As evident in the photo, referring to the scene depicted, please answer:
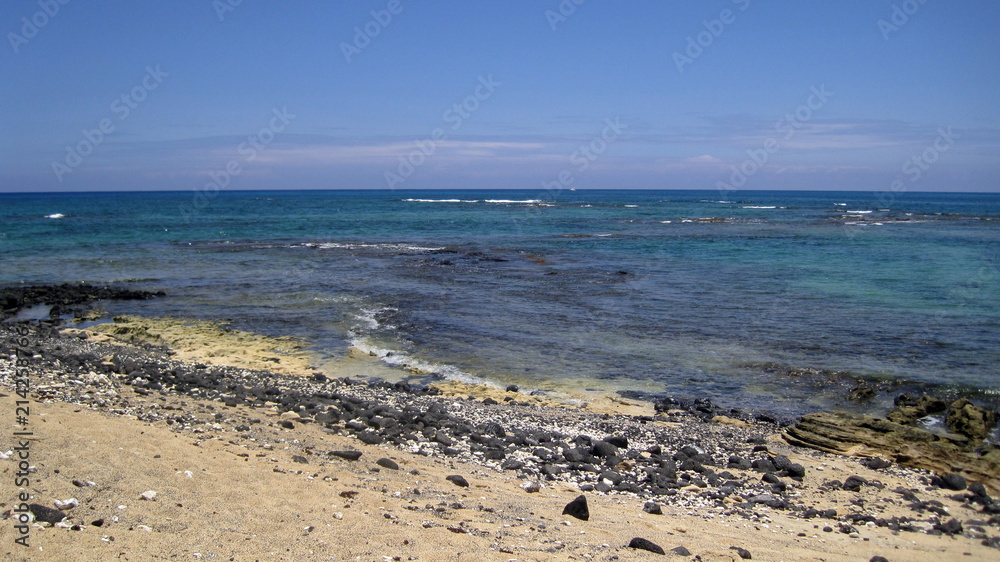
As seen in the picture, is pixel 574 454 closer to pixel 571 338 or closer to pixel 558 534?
pixel 558 534

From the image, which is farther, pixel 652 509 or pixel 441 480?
pixel 441 480

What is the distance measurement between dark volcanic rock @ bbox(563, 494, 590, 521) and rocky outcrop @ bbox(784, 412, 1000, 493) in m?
4.71


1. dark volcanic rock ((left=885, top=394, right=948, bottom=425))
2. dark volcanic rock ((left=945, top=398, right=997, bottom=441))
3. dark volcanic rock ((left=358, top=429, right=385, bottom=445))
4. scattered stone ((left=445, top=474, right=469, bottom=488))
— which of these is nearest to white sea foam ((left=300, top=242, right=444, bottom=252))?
dark volcanic rock ((left=885, top=394, right=948, bottom=425))

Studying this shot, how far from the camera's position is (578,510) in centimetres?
657

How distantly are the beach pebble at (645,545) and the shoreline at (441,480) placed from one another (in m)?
0.11

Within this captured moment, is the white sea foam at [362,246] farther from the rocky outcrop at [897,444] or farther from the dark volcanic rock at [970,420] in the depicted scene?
the dark volcanic rock at [970,420]

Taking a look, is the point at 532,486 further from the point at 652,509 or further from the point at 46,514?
the point at 46,514

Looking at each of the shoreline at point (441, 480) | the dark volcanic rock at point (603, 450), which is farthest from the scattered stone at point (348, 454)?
the dark volcanic rock at point (603, 450)

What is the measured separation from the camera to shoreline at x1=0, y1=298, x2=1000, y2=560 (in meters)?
5.54

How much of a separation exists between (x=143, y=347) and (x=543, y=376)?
908cm

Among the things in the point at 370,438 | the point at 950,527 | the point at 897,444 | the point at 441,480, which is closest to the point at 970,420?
the point at 897,444

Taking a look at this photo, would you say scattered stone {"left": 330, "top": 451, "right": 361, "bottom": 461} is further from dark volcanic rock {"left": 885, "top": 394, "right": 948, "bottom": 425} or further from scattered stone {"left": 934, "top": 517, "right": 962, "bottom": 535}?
dark volcanic rock {"left": 885, "top": 394, "right": 948, "bottom": 425}

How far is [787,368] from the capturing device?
1371cm

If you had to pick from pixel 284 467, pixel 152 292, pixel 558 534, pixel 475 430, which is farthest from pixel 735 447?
pixel 152 292
